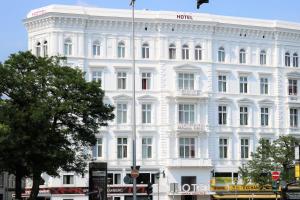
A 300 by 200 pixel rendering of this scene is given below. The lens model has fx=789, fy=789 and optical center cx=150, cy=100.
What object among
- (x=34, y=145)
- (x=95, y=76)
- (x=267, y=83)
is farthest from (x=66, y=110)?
(x=267, y=83)

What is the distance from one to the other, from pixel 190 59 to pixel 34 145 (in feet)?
→ 112

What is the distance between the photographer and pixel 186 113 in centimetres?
8681

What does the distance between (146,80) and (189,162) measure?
33.3 feet

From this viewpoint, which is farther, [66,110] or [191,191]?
[191,191]

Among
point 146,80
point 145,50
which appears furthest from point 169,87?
point 145,50

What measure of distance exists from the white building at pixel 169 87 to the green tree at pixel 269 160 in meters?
5.16

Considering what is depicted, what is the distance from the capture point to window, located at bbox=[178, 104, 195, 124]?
8669 cm

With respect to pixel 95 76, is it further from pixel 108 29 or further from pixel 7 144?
pixel 7 144

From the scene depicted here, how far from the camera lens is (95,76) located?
8556 cm

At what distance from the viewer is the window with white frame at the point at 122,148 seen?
281ft

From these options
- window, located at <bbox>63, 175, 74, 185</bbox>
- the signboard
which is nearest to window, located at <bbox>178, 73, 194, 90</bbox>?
window, located at <bbox>63, 175, 74, 185</bbox>

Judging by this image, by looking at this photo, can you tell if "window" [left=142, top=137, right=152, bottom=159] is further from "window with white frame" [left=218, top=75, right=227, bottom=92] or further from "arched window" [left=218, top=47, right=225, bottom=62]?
"arched window" [left=218, top=47, right=225, bottom=62]

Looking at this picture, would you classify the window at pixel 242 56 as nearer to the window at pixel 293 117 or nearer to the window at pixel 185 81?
the window at pixel 185 81

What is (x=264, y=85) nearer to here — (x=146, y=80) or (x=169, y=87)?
(x=169, y=87)
